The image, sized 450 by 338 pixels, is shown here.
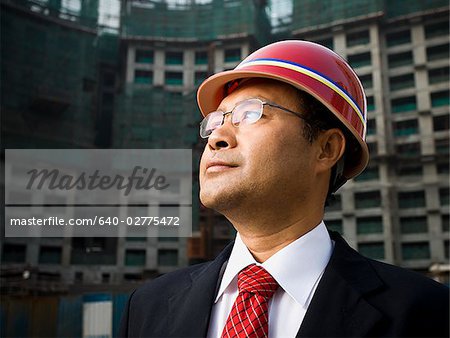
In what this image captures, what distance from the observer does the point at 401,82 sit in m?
31.6

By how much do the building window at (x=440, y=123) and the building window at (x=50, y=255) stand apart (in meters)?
24.0

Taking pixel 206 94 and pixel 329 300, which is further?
pixel 206 94

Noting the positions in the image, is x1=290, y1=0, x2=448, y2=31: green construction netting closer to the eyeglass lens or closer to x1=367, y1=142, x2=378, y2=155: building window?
x1=367, y1=142, x2=378, y2=155: building window

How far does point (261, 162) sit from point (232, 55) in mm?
32144

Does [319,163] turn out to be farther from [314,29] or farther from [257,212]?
[314,29]

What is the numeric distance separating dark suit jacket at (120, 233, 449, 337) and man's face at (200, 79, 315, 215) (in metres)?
0.27

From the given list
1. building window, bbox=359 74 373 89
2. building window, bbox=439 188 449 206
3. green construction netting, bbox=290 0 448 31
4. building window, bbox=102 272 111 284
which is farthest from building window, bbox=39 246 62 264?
building window, bbox=439 188 449 206

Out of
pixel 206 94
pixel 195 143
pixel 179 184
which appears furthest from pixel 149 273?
pixel 206 94

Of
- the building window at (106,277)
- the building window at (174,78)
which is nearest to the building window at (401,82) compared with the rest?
the building window at (174,78)

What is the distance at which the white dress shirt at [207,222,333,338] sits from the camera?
1.51 metres

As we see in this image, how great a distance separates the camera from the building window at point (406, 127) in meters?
30.5

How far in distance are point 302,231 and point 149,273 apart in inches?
1186

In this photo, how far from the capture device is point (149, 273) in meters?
30.8

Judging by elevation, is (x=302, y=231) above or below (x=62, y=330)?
above
